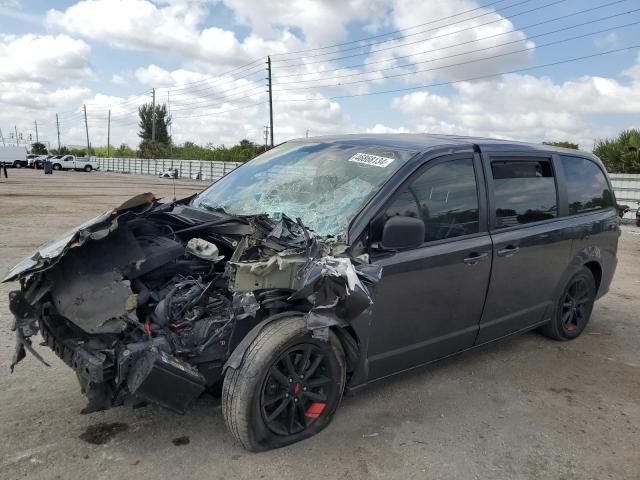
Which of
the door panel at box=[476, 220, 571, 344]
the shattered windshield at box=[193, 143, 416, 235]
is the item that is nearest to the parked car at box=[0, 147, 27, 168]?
the shattered windshield at box=[193, 143, 416, 235]

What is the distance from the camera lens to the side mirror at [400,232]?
10.2 ft

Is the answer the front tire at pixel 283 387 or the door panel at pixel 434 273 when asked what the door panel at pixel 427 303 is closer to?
→ the door panel at pixel 434 273

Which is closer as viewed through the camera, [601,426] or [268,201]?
[601,426]

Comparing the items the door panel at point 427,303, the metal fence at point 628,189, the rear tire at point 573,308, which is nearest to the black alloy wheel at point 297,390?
the door panel at point 427,303

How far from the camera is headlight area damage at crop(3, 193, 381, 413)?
9.16 feet

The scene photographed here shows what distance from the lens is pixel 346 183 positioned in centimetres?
359

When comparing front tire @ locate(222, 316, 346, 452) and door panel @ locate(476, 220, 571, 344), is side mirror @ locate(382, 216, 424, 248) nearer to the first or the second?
front tire @ locate(222, 316, 346, 452)

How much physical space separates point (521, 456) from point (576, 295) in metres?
2.41

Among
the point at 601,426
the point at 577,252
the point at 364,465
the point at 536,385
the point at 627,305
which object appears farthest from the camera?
the point at 627,305

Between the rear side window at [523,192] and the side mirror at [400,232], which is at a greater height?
the rear side window at [523,192]

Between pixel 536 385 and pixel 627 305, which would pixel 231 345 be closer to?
pixel 536 385

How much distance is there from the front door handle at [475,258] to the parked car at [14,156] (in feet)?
215

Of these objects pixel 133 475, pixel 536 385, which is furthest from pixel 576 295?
pixel 133 475

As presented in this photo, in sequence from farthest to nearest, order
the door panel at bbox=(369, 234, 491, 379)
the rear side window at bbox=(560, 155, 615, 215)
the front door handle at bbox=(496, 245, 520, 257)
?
the rear side window at bbox=(560, 155, 615, 215) → the front door handle at bbox=(496, 245, 520, 257) → the door panel at bbox=(369, 234, 491, 379)
